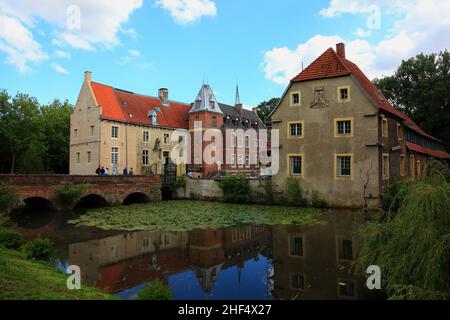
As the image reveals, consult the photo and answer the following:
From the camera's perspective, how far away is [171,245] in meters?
12.2

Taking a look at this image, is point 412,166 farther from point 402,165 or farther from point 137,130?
point 137,130

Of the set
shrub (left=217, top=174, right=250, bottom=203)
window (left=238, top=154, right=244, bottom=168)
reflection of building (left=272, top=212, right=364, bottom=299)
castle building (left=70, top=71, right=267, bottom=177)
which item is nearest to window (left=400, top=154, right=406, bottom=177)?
shrub (left=217, top=174, right=250, bottom=203)

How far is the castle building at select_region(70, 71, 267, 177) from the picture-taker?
3102cm

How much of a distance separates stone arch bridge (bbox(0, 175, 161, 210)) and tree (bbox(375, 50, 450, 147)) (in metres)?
31.3

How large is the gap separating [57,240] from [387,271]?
11929mm

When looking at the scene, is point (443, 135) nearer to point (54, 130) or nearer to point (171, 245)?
point (171, 245)

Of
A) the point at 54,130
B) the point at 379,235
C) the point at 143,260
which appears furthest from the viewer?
the point at 54,130

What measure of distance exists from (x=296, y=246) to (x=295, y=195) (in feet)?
35.2

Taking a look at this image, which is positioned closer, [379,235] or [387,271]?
[387,271]

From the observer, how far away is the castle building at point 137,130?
31.0 metres

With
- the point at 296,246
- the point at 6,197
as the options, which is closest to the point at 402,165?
the point at 296,246

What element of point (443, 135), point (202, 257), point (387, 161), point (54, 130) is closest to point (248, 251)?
point (202, 257)

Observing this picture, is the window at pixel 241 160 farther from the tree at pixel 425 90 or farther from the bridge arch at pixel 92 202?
the bridge arch at pixel 92 202

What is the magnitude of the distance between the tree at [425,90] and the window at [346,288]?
1396 inches
